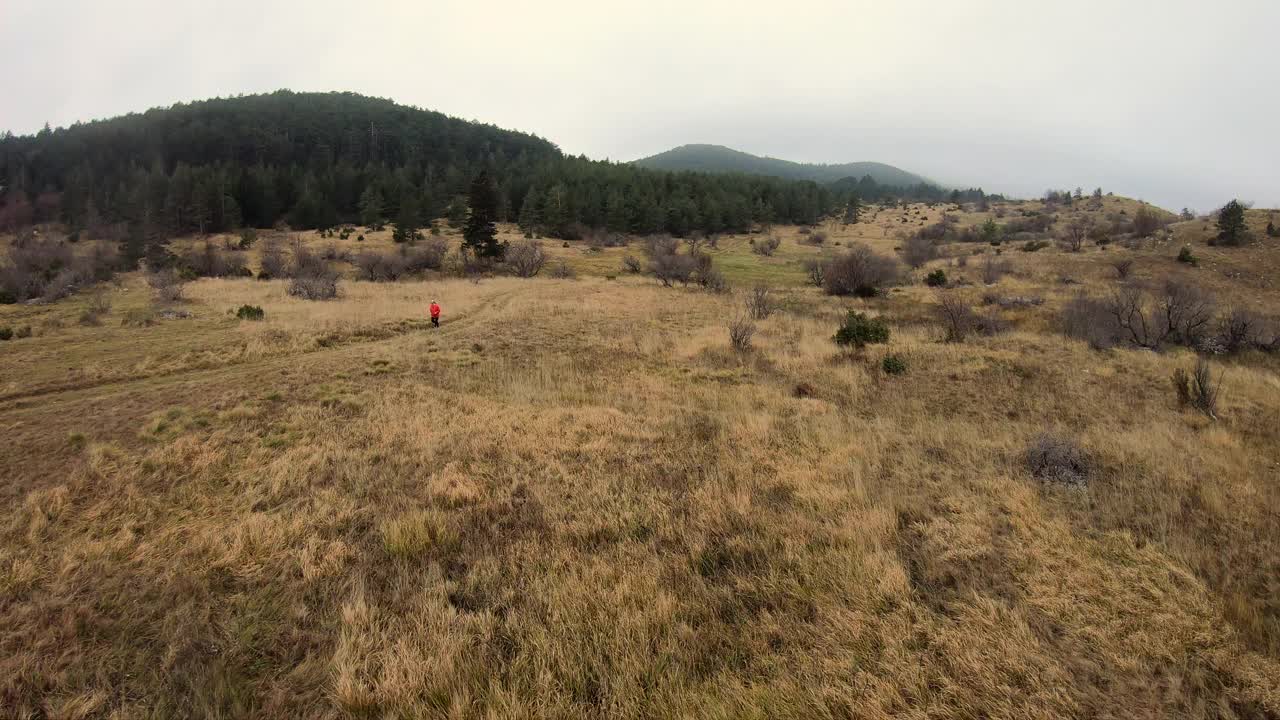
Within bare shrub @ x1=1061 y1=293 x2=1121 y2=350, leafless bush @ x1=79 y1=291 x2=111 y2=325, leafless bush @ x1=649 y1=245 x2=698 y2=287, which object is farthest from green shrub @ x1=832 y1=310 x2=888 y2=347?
leafless bush @ x1=79 y1=291 x2=111 y2=325

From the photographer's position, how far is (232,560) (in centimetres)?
500

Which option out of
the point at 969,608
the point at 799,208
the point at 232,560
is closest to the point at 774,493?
the point at 969,608

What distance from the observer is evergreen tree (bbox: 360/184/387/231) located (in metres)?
66.8

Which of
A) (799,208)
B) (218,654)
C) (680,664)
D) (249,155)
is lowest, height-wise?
(218,654)

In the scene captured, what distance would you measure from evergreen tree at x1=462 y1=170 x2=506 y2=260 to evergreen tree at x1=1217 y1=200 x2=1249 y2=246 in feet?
175

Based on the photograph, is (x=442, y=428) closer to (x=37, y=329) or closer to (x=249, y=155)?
(x=37, y=329)

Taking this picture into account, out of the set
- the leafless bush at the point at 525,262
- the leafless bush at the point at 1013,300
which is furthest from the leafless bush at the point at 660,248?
the leafless bush at the point at 1013,300

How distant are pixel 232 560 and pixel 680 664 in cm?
479

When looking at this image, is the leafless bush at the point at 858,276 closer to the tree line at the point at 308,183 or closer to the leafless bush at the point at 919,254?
the leafless bush at the point at 919,254

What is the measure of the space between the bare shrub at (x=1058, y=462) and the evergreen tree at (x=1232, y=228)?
41953 mm

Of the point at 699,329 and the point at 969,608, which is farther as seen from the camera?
the point at 699,329

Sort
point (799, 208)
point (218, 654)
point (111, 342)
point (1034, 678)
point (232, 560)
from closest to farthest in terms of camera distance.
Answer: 1. point (1034, 678)
2. point (218, 654)
3. point (232, 560)
4. point (111, 342)
5. point (799, 208)

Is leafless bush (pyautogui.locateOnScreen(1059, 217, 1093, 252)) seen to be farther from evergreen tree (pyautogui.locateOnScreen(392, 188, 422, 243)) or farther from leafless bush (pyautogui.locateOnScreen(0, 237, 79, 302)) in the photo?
leafless bush (pyautogui.locateOnScreen(0, 237, 79, 302))

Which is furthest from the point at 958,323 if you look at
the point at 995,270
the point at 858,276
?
the point at 995,270
